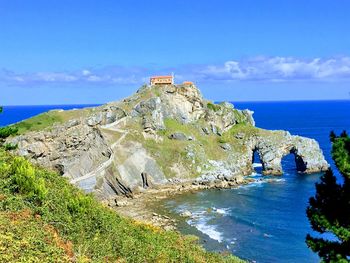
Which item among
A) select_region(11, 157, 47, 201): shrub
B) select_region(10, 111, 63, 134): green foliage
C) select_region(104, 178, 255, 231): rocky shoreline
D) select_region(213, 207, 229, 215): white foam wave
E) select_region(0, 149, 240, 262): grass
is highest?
select_region(10, 111, 63, 134): green foliage

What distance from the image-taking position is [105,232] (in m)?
25.4

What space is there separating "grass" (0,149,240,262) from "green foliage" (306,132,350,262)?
8.30 m

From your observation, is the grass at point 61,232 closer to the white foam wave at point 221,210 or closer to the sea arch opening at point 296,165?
the white foam wave at point 221,210

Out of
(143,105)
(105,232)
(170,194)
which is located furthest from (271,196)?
(105,232)

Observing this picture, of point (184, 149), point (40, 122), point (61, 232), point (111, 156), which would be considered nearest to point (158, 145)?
point (184, 149)

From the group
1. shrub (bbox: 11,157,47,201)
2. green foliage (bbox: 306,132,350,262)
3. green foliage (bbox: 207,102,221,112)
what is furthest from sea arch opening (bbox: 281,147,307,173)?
shrub (bbox: 11,157,47,201)

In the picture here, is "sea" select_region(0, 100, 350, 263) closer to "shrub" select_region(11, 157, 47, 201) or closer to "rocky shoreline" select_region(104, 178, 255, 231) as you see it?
"rocky shoreline" select_region(104, 178, 255, 231)

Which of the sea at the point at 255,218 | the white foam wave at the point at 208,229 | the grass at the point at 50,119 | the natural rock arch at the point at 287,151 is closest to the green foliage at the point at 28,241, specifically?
the sea at the point at 255,218

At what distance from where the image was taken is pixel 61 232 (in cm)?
2291

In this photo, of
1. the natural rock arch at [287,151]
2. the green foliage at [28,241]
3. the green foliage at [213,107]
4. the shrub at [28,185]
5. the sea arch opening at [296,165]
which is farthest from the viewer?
the green foliage at [213,107]

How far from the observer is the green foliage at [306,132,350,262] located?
70.3ft

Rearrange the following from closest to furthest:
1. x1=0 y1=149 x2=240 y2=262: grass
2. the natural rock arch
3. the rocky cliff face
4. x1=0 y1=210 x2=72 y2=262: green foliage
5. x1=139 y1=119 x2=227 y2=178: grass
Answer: x1=0 y1=210 x2=72 y2=262: green foliage < x1=0 y1=149 x2=240 y2=262: grass < the rocky cliff face < x1=139 y1=119 x2=227 y2=178: grass < the natural rock arch

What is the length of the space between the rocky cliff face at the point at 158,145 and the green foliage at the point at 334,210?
64246mm

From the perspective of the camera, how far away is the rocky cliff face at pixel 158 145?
283 ft
